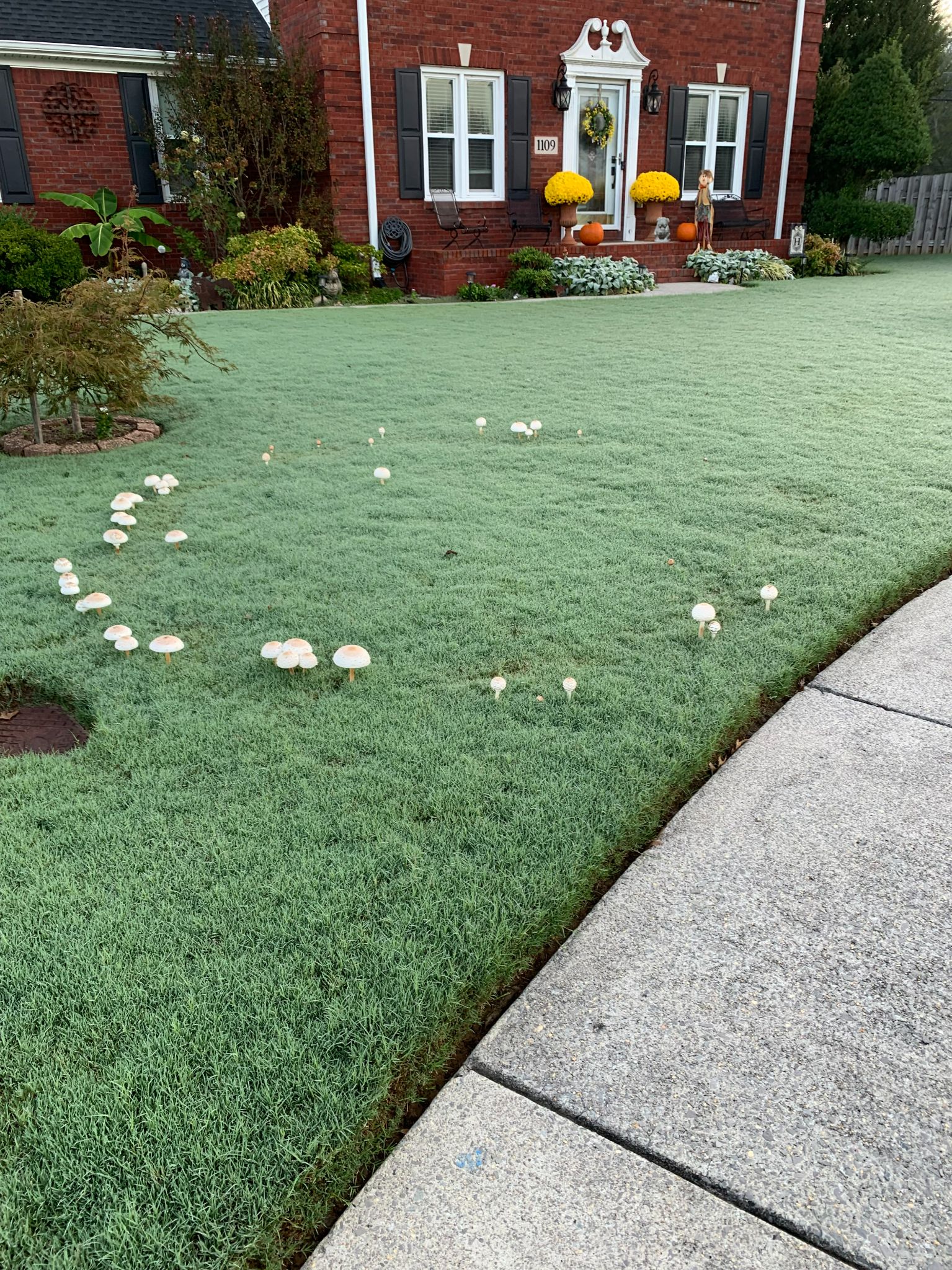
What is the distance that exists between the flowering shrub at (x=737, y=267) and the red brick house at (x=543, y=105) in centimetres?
42

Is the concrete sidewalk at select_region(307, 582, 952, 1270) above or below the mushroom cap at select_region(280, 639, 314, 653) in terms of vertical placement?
below

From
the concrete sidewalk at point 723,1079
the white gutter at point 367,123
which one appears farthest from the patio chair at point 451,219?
the concrete sidewalk at point 723,1079

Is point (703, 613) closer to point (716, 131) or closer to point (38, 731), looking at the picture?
point (38, 731)

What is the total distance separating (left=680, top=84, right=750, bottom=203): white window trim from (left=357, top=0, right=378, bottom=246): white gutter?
6.17 m

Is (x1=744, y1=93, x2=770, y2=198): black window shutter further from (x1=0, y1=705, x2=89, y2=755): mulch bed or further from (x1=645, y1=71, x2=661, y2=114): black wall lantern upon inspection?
(x1=0, y1=705, x2=89, y2=755): mulch bed

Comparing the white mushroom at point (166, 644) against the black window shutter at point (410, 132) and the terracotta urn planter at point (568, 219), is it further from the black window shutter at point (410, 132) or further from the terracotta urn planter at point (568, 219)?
the terracotta urn planter at point (568, 219)

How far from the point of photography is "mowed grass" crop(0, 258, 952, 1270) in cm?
136

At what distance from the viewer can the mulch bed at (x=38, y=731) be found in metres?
2.41

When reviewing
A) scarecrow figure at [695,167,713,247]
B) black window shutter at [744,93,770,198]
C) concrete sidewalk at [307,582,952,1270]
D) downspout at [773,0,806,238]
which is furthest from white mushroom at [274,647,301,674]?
downspout at [773,0,806,238]

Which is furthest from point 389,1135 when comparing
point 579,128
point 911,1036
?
point 579,128

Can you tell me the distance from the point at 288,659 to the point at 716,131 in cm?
1765

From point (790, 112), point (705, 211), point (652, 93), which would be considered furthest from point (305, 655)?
point (790, 112)

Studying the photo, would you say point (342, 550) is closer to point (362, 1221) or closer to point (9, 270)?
point (362, 1221)

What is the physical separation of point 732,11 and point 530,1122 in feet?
63.0
